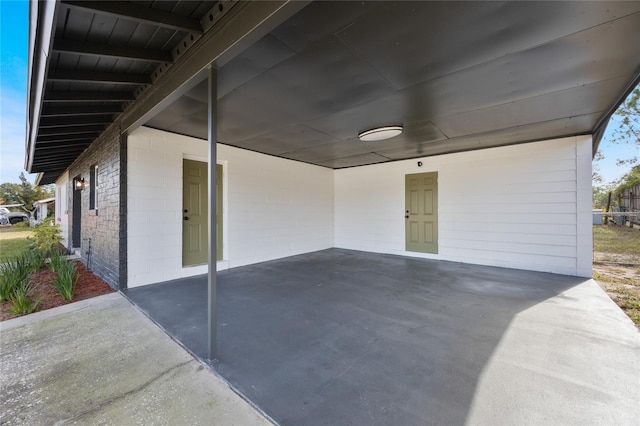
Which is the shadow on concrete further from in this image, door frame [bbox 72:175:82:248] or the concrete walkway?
door frame [bbox 72:175:82:248]

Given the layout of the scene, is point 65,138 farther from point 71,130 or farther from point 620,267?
point 620,267

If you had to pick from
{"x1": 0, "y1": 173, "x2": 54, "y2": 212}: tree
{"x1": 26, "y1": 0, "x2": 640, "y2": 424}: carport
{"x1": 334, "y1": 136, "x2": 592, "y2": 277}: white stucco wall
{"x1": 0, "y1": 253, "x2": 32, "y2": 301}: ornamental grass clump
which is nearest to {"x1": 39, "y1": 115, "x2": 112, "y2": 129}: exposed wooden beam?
{"x1": 26, "y1": 0, "x2": 640, "y2": 424}: carport

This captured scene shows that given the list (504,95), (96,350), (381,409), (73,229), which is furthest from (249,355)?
(73,229)

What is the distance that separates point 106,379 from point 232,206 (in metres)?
3.71

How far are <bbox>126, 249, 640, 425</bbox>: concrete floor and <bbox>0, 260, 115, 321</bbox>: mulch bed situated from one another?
0.63 metres

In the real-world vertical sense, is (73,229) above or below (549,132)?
below

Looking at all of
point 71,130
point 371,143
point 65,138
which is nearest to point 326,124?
point 371,143

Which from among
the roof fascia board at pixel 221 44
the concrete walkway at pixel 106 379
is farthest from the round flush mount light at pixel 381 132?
the concrete walkway at pixel 106 379

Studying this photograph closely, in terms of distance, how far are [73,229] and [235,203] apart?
570 centimetres

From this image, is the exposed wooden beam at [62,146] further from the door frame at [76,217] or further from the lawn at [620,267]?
Answer: the lawn at [620,267]

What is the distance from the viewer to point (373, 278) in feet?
14.7

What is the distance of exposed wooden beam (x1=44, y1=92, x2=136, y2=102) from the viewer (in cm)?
293

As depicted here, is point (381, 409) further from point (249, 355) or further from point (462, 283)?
point (462, 283)

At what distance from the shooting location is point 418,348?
2211mm
